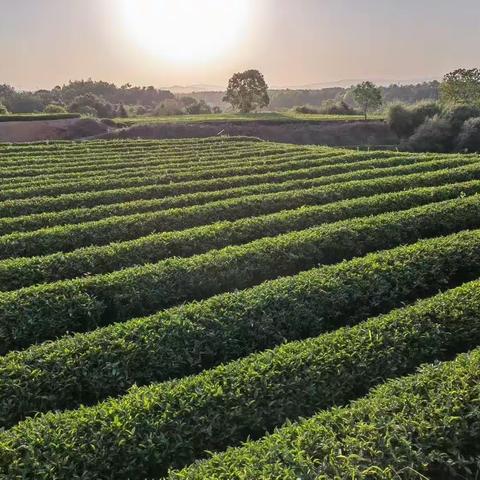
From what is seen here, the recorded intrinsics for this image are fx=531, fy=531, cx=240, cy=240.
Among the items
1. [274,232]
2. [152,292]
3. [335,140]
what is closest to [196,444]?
[152,292]

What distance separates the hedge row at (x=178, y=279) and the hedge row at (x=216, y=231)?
1.25m

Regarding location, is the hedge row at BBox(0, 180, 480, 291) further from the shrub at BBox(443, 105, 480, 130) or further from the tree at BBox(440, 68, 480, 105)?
the tree at BBox(440, 68, 480, 105)

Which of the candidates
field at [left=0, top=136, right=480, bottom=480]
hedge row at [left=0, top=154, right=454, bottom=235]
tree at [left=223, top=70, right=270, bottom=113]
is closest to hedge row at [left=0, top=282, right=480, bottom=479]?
field at [left=0, top=136, right=480, bottom=480]

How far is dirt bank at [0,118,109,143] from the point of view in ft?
150

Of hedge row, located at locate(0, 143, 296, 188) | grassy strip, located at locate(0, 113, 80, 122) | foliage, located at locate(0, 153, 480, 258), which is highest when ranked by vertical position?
grassy strip, located at locate(0, 113, 80, 122)

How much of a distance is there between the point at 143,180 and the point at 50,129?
31356mm

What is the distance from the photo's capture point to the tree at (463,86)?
63562mm

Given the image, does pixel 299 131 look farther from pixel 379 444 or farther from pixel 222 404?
pixel 379 444

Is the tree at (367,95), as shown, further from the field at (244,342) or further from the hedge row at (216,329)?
the hedge row at (216,329)

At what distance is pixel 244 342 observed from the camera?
26.8 ft

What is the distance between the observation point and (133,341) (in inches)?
304

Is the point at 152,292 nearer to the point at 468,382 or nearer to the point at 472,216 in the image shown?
the point at 468,382

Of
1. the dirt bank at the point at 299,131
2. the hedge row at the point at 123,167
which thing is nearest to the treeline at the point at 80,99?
the dirt bank at the point at 299,131

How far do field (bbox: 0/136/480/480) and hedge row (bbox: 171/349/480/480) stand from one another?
0.8 inches
